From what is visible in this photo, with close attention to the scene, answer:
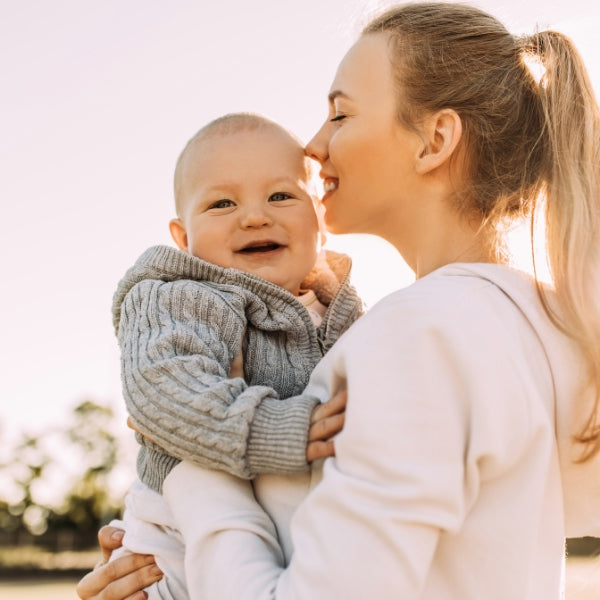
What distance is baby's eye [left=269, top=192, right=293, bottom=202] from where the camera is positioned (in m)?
2.70

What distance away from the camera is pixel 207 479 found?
1.97m

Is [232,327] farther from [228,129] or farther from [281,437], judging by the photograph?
[228,129]

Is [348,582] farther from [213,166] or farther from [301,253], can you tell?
[213,166]

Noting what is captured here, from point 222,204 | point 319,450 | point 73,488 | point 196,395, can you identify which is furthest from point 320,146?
point 73,488

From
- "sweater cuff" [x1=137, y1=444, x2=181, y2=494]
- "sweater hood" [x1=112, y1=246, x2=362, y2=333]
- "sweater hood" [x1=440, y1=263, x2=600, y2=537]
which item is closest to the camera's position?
"sweater hood" [x1=440, y1=263, x2=600, y2=537]

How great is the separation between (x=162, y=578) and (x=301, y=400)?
2.03 feet

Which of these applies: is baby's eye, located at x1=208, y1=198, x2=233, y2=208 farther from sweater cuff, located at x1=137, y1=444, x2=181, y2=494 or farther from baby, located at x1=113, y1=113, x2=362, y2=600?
sweater cuff, located at x1=137, y1=444, x2=181, y2=494

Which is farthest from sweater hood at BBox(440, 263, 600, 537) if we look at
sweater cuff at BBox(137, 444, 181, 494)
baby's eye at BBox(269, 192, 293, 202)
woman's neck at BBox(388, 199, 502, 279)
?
baby's eye at BBox(269, 192, 293, 202)

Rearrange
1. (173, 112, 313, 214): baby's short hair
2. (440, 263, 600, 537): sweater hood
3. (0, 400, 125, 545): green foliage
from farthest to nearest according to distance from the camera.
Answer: (0, 400, 125, 545): green foliage
(173, 112, 313, 214): baby's short hair
(440, 263, 600, 537): sweater hood

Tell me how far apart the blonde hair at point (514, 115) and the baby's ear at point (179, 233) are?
848 mm

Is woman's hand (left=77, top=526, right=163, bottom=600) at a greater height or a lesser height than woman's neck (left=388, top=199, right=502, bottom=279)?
lesser

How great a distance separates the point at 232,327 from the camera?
7.59ft

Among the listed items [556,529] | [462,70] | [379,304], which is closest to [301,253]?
[462,70]

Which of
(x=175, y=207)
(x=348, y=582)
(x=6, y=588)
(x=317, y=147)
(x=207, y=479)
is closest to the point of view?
(x=348, y=582)
